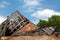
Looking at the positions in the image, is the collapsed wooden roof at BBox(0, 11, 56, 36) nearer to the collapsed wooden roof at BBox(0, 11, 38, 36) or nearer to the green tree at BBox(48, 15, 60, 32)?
the collapsed wooden roof at BBox(0, 11, 38, 36)

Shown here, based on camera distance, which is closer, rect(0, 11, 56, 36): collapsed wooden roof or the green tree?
rect(0, 11, 56, 36): collapsed wooden roof

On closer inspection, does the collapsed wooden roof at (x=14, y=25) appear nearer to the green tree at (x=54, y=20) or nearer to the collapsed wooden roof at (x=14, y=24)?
the collapsed wooden roof at (x=14, y=24)

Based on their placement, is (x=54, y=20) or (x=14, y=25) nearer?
(x=14, y=25)

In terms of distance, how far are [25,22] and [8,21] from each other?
1.44 metres

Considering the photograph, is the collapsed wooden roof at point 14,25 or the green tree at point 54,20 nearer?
the collapsed wooden roof at point 14,25

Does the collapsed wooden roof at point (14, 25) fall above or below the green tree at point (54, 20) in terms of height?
below

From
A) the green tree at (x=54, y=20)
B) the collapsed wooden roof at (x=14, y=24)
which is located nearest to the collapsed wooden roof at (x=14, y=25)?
the collapsed wooden roof at (x=14, y=24)

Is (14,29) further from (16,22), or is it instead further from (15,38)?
(15,38)

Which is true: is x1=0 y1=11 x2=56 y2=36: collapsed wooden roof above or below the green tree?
below

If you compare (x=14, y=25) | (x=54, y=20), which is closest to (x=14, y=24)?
(x=14, y=25)

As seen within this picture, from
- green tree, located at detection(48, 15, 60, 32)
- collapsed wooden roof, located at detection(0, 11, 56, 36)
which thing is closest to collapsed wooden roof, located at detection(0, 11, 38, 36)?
collapsed wooden roof, located at detection(0, 11, 56, 36)

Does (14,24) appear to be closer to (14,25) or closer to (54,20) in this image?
(14,25)

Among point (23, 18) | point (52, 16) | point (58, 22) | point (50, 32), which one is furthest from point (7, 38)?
point (52, 16)

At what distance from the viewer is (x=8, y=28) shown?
14.9 m
